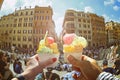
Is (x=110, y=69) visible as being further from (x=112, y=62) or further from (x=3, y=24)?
(x=3, y=24)

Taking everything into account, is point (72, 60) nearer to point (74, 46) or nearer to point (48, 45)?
point (74, 46)

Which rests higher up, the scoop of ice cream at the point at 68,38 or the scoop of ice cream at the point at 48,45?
the scoop of ice cream at the point at 68,38

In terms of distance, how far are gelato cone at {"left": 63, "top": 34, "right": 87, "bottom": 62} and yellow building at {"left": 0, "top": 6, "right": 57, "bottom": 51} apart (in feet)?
0.46

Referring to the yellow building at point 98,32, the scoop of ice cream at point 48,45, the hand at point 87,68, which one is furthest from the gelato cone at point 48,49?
the yellow building at point 98,32

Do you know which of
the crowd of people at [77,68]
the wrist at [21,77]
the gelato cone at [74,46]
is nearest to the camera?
the gelato cone at [74,46]

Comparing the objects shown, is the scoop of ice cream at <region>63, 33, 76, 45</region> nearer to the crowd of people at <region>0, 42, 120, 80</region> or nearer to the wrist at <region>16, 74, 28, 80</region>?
the crowd of people at <region>0, 42, 120, 80</region>

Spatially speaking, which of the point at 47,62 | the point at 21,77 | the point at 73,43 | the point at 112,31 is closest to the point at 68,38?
the point at 73,43

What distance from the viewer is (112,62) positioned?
1124 cm

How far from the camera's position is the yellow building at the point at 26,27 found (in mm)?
11133

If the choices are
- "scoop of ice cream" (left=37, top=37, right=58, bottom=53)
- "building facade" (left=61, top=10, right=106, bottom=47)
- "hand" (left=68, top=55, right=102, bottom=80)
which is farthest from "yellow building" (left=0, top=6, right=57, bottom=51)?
"hand" (left=68, top=55, right=102, bottom=80)

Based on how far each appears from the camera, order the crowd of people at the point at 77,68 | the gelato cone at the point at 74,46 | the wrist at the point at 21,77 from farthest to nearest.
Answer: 1. the wrist at the point at 21,77
2. the crowd of people at the point at 77,68
3. the gelato cone at the point at 74,46

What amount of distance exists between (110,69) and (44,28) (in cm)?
73

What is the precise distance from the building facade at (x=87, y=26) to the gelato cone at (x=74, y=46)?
52mm

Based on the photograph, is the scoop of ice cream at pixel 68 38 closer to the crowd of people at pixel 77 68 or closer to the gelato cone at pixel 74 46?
the gelato cone at pixel 74 46
